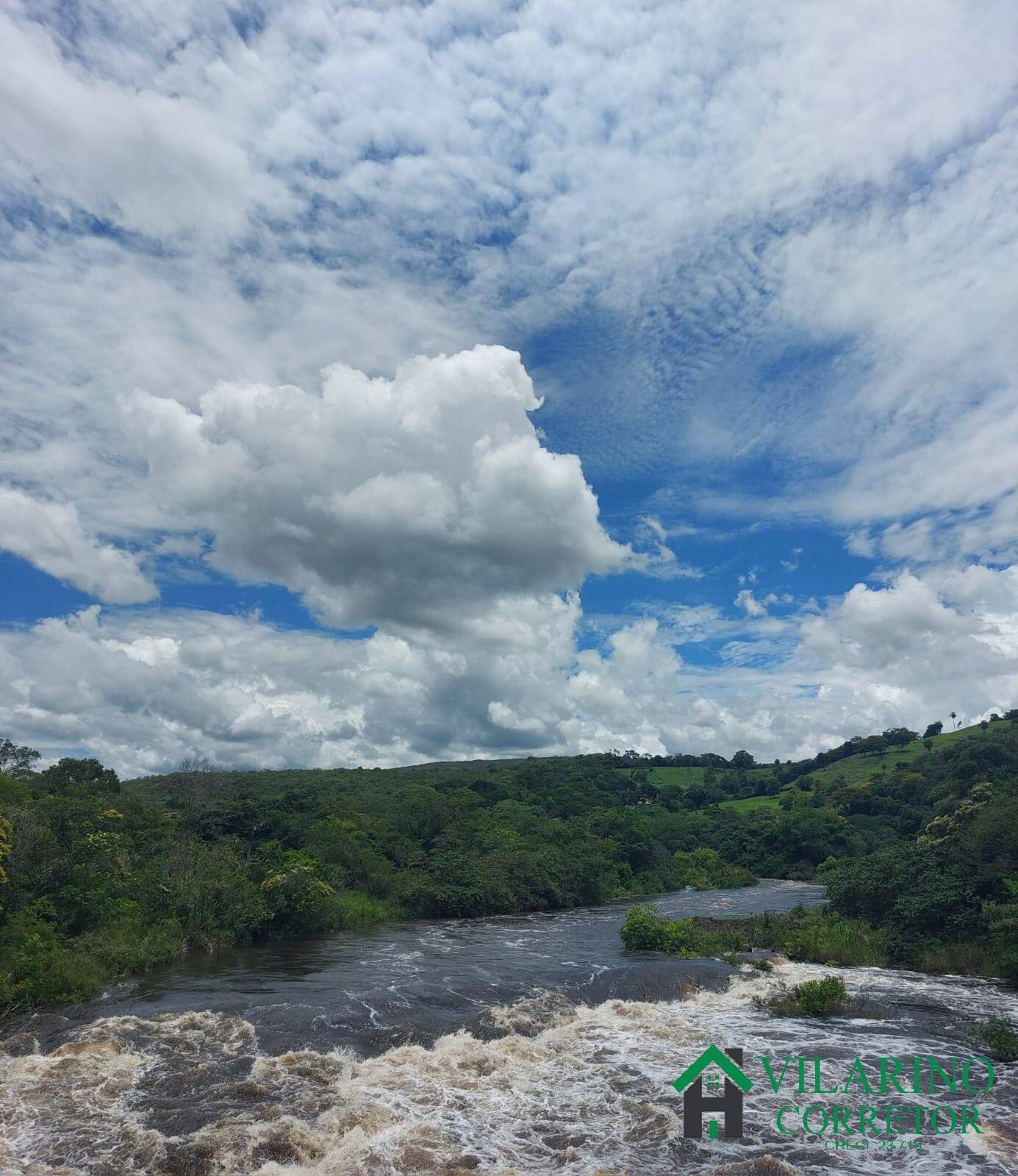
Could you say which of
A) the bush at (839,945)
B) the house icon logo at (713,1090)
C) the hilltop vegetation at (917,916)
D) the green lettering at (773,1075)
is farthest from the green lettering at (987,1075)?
the bush at (839,945)

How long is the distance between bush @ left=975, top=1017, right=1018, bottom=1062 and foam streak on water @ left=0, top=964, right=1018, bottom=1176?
604mm

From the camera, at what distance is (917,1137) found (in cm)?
1364

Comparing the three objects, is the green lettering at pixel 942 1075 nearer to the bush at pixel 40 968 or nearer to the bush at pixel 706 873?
the bush at pixel 40 968

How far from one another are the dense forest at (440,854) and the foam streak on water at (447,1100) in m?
6.60

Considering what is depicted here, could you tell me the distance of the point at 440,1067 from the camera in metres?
17.3

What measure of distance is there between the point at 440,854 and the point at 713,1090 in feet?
134

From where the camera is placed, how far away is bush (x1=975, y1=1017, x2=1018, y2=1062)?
1772 centimetres

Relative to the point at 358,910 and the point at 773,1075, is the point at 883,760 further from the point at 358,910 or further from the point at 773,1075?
the point at 773,1075

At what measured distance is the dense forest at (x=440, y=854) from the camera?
27.9 meters

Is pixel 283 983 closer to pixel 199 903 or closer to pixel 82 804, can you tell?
pixel 199 903

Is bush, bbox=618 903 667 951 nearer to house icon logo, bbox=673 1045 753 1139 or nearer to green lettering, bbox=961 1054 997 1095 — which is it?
house icon logo, bbox=673 1045 753 1139

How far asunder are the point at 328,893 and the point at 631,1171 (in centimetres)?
2989

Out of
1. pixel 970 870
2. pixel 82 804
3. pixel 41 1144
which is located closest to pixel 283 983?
pixel 41 1144

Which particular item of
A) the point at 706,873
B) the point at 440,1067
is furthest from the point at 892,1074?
the point at 706,873
